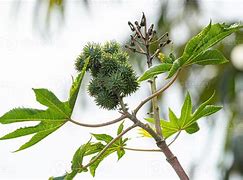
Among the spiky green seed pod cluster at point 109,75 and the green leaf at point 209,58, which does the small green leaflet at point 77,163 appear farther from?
the green leaf at point 209,58

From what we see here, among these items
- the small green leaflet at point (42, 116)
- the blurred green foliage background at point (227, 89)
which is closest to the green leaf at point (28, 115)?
the small green leaflet at point (42, 116)

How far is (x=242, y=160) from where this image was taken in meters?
4.29

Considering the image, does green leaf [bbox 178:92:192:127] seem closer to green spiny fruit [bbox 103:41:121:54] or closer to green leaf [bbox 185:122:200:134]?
green leaf [bbox 185:122:200:134]

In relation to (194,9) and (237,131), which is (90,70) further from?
(194,9)

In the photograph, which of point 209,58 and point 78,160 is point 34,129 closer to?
point 78,160

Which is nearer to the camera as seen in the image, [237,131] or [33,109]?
[33,109]

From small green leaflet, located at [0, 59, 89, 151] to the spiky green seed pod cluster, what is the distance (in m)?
0.04

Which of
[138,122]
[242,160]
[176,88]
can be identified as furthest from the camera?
[176,88]

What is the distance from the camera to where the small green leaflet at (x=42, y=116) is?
0.93 meters

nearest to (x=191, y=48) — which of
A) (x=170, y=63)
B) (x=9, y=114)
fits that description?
(x=170, y=63)

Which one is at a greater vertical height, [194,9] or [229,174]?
[194,9]

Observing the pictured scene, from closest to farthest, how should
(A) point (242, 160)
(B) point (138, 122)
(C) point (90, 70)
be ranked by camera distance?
(B) point (138, 122) → (C) point (90, 70) → (A) point (242, 160)

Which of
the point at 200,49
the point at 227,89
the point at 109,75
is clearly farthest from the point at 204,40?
the point at 227,89

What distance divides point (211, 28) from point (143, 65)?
4200 mm
